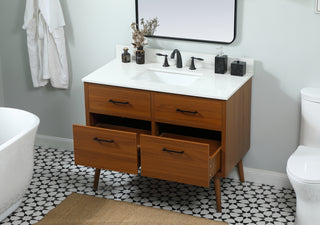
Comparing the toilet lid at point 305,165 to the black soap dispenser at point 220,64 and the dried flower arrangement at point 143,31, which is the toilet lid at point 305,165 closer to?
the black soap dispenser at point 220,64

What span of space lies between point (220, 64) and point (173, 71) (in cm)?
32

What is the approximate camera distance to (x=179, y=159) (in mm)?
3055

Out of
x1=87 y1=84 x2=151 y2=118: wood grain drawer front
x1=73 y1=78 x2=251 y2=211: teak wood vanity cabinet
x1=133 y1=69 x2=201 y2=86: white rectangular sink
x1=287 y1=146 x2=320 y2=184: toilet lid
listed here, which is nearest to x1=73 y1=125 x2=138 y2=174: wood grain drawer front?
Answer: x1=73 y1=78 x2=251 y2=211: teak wood vanity cabinet

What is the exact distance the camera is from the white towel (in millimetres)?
3777

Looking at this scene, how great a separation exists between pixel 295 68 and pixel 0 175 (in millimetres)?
1879

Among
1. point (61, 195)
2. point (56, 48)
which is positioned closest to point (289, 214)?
point (61, 195)

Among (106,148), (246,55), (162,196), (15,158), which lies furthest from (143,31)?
(15,158)

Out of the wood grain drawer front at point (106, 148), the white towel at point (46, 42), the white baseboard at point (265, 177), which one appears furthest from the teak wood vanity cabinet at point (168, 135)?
the white towel at point (46, 42)

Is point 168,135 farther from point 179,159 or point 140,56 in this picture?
point 140,56

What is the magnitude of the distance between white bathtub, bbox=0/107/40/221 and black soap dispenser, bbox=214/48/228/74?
1178 mm

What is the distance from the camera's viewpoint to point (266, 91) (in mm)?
3439

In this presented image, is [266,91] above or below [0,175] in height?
above

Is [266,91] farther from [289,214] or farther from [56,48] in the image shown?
[56,48]

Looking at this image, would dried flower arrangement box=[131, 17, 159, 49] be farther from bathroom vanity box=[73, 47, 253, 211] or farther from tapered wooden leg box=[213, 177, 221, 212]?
tapered wooden leg box=[213, 177, 221, 212]
